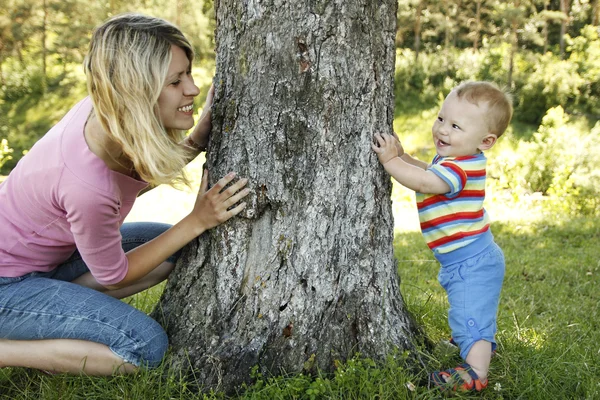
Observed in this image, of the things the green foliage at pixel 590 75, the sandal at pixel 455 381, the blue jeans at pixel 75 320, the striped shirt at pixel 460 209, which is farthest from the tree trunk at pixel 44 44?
the sandal at pixel 455 381

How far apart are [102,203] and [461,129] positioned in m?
1.46

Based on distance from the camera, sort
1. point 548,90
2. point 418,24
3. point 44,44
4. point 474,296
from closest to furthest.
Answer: point 474,296 < point 548,90 < point 44,44 < point 418,24

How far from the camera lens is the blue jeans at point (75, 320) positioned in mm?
2270

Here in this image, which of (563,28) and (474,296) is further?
(563,28)

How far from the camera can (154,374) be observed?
7.49ft

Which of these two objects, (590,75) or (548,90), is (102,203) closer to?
(548,90)

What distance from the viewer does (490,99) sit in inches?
96.4

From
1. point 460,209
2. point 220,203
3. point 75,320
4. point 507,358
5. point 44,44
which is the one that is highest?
point 220,203

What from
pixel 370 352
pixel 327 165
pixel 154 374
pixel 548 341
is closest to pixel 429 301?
pixel 548 341

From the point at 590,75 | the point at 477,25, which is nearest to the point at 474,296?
the point at 590,75

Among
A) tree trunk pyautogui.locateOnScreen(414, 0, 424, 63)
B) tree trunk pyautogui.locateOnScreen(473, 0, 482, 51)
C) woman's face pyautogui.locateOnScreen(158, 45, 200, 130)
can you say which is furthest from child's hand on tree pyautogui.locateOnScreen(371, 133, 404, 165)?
tree trunk pyautogui.locateOnScreen(473, 0, 482, 51)

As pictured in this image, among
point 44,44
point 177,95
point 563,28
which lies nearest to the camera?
point 177,95

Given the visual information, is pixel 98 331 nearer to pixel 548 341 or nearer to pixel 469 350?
pixel 469 350

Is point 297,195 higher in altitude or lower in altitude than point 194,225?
higher
